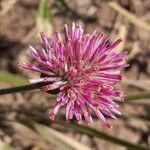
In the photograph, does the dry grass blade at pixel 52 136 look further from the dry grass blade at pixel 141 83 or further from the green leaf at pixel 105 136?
the dry grass blade at pixel 141 83

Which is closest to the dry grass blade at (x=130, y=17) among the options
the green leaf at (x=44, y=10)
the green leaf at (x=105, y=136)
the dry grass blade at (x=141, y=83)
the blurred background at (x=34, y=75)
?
the blurred background at (x=34, y=75)

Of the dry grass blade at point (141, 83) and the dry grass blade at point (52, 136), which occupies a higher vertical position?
the dry grass blade at point (141, 83)

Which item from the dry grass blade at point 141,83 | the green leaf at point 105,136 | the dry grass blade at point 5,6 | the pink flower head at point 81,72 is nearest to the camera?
the pink flower head at point 81,72

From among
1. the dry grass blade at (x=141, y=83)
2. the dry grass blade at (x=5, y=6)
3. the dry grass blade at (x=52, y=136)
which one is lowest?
the dry grass blade at (x=52, y=136)

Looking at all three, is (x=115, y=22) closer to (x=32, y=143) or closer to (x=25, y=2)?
(x=25, y=2)

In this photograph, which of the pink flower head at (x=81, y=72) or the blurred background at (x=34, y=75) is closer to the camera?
the pink flower head at (x=81, y=72)

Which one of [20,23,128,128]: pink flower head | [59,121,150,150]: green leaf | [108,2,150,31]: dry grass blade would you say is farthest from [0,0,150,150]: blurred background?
[20,23,128,128]: pink flower head
